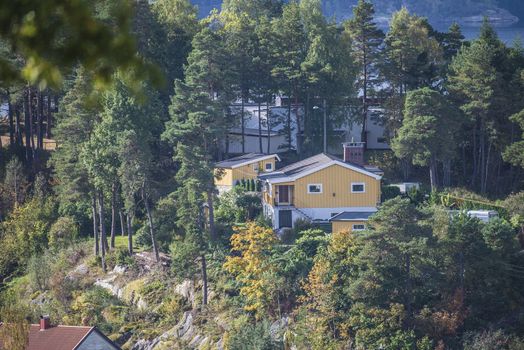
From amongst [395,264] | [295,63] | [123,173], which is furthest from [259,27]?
[395,264]

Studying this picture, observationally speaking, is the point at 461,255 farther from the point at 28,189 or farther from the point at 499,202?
the point at 28,189

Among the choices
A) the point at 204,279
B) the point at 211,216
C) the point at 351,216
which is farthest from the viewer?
the point at 211,216

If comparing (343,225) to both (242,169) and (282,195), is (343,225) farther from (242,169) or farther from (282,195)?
(242,169)

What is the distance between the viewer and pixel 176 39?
1827 inches

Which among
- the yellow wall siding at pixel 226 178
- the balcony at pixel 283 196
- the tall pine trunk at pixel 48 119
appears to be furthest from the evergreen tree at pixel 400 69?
the tall pine trunk at pixel 48 119

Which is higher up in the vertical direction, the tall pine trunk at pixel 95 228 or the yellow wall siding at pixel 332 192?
the yellow wall siding at pixel 332 192

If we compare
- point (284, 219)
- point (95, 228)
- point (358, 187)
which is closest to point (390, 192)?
point (358, 187)

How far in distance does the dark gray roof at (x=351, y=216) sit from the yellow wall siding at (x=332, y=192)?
829mm

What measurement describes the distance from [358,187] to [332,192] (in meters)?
1.00

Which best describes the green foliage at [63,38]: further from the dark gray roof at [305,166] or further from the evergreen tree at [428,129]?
the evergreen tree at [428,129]

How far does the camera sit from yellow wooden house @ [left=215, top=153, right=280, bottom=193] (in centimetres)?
4016

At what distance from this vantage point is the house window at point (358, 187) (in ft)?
120

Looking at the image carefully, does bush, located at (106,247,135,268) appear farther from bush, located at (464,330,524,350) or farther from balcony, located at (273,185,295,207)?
bush, located at (464,330,524,350)

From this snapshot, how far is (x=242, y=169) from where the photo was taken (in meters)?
40.4
